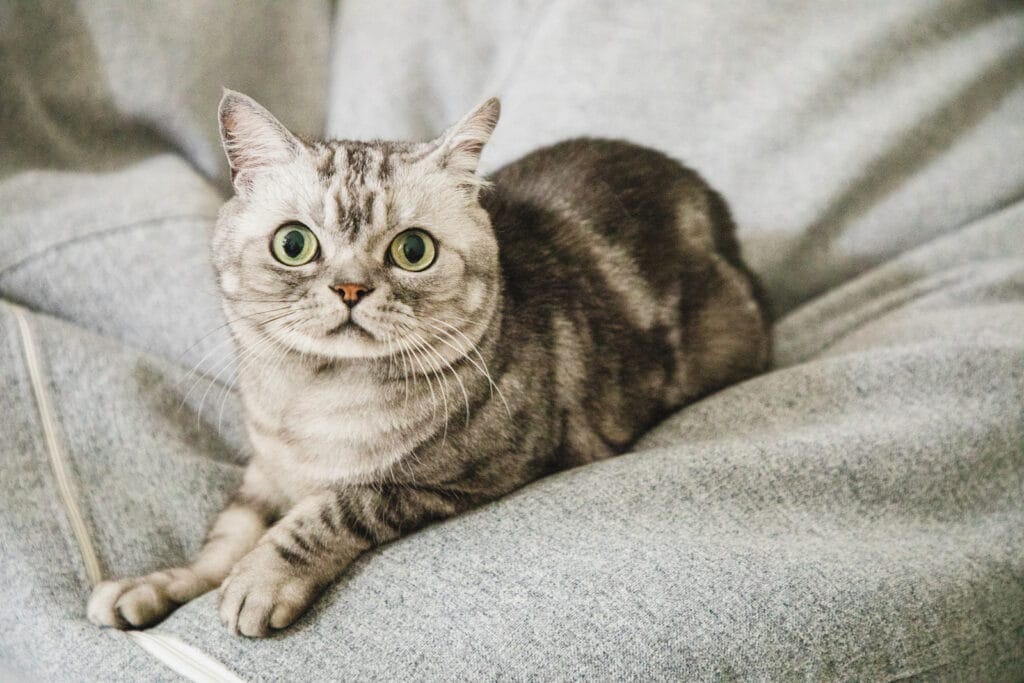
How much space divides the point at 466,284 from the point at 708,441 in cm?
37

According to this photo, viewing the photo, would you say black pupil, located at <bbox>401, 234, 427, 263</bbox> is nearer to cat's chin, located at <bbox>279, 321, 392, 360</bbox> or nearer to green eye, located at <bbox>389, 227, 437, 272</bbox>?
green eye, located at <bbox>389, 227, 437, 272</bbox>

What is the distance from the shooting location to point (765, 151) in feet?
4.40

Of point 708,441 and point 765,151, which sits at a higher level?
point 765,151

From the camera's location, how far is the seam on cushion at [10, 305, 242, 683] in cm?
71

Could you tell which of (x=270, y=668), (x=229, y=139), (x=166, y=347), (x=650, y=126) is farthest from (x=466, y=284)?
(x=650, y=126)

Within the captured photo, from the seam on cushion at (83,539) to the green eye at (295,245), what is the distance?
371 mm

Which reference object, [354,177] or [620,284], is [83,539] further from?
[620,284]

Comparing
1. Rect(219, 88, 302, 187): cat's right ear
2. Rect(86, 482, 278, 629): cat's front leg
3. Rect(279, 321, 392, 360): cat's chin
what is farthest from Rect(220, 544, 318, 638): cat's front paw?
Rect(219, 88, 302, 187): cat's right ear

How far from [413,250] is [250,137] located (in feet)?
0.76

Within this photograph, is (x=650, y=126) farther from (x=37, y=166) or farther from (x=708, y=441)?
(x=37, y=166)

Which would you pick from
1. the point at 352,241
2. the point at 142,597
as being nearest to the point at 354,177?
the point at 352,241

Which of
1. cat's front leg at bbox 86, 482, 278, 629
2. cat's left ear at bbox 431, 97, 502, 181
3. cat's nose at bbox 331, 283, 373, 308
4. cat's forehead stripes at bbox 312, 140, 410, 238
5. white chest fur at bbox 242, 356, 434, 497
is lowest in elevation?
cat's front leg at bbox 86, 482, 278, 629

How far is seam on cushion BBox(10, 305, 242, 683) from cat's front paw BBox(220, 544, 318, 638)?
0.14 feet

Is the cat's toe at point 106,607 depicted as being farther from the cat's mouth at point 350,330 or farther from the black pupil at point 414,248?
the black pupil at point 414,248
